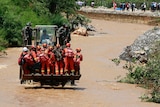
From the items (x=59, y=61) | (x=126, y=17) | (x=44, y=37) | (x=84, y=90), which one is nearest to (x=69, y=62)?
→ (x=59, y=61)

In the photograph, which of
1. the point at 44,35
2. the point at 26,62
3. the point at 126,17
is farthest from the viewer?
the point at 126,17

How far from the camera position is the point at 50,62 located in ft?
67.4

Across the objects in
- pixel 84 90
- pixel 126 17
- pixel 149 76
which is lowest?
pixel 126 17

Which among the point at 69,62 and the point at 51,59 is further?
the point at 51,59

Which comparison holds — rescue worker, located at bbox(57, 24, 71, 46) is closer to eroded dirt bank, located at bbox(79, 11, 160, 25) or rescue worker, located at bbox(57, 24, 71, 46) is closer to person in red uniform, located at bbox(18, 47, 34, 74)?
person in red uniform, located at bbox(18, 47, 34, 74)

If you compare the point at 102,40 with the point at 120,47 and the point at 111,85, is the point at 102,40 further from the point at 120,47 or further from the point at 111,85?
the point at 111,85

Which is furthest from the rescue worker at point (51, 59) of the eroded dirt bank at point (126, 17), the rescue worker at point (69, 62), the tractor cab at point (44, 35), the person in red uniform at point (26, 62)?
the eroded dirt bank at point (126, 17)

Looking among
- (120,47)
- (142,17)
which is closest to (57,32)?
(120,47)

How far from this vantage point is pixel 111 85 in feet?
76.8

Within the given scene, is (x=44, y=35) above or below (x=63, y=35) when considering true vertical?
above

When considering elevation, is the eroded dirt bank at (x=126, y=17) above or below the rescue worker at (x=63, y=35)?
below

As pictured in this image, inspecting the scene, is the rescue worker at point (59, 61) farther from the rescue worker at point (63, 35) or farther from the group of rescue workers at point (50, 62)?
the rescue worker at point (63, 35)

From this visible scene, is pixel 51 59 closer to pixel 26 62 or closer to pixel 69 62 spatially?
pixel 69 62

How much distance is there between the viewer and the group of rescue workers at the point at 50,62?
2053 cm
